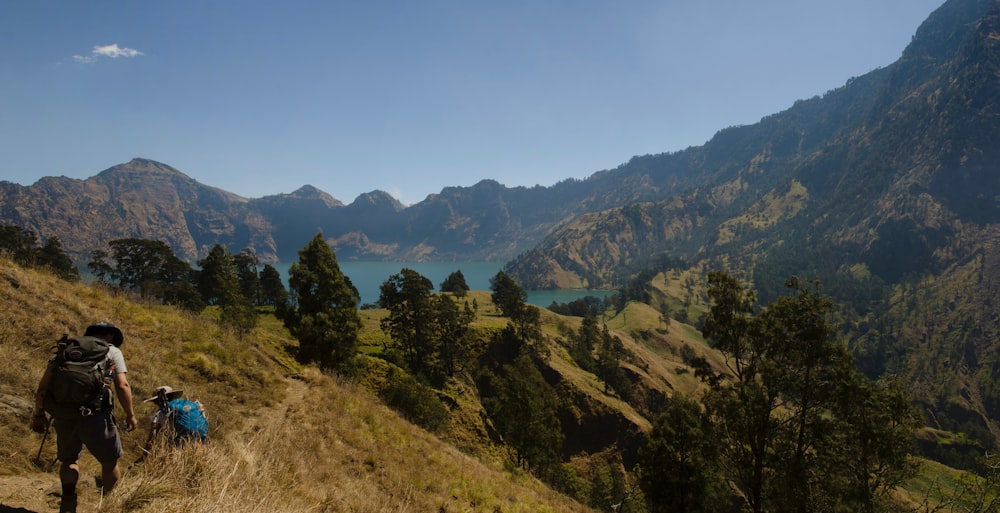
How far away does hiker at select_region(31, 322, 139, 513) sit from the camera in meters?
6.16

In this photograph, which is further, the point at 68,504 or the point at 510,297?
the point at 510,297

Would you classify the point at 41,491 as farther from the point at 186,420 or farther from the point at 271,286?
the point at 271,286

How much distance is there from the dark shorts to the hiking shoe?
515mm

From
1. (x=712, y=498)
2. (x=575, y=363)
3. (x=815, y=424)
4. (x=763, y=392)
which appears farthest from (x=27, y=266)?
(x=575, y=363)

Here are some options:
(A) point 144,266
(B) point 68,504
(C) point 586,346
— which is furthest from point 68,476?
(C) point 586,346

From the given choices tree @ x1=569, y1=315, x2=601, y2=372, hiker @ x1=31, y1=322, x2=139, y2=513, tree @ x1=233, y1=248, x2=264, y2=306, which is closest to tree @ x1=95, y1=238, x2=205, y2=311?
tree @ x1=233, y1=248, x2=264, y2=306

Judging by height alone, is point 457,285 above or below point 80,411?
below

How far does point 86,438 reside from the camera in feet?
21.1

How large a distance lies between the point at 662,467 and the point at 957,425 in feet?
661

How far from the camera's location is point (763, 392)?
71.6ft

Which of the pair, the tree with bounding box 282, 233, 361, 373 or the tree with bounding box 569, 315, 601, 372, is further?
the tree with bounding box 569, 315, 601, 372

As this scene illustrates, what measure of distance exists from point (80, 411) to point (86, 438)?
1.66ft

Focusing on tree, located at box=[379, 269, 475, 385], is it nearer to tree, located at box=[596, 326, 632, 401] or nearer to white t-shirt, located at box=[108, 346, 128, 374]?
tree, located at box=[596, 326, 632, 401]

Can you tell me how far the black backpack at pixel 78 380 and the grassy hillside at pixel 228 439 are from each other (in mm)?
1238
